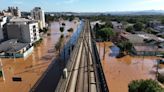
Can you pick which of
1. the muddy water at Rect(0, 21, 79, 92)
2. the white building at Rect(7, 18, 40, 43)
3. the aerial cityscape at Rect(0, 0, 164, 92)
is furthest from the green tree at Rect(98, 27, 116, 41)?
the white building at Rect(7, 18, 40, 43)

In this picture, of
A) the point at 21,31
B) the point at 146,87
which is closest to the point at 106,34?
the point at 21,31

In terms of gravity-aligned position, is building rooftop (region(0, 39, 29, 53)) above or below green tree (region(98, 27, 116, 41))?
below

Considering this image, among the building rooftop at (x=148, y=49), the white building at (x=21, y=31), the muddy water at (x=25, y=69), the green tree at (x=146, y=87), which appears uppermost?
the white building at (x=21, y=31)

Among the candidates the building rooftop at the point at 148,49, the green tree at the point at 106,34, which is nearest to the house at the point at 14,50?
the green tree at the point at 106,34

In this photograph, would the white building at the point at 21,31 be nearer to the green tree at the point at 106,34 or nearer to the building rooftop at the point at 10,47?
the building rooftop at the point at 10,47

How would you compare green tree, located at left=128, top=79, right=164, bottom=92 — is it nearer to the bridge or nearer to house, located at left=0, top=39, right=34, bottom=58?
the bridge

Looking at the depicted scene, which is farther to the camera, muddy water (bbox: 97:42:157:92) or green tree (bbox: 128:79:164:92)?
muddy water (bbox: 97:42:157:92)

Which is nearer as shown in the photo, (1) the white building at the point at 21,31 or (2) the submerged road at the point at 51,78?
(2) the submerged road at the point at 51,78

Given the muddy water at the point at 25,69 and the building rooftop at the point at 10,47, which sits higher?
the building rooftop at the point at 10,47
